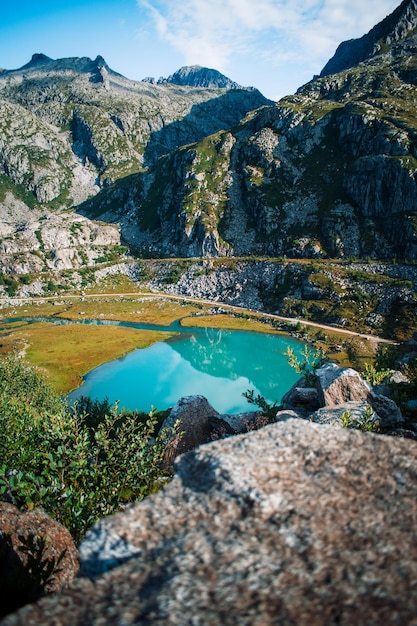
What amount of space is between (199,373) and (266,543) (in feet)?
283

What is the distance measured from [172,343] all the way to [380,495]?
4349 inches

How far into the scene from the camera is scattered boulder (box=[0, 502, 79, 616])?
834cm

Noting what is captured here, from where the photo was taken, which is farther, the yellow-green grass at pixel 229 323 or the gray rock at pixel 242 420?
the yellow-green grass at pixel 229 323

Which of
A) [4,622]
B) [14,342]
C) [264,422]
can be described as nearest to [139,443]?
[4,622]

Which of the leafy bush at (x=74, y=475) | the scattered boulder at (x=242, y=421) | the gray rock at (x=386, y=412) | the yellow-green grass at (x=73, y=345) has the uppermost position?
the leafy bush at (x=74, y=475)

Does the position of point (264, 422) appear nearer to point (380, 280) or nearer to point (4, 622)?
point (4, 622)

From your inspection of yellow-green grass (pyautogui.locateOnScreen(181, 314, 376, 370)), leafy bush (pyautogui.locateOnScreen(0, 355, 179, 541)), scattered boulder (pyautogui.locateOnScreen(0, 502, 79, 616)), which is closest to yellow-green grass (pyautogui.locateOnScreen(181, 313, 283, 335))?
yellow-green grass (pyautogui.locateOnScreen(181, 314, 376, 370))

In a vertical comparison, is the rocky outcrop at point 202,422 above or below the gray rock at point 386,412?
below

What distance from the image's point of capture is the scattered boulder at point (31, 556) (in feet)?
27.3

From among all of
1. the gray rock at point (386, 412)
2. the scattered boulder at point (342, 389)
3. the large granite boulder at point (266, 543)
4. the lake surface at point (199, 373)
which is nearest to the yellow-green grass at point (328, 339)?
the lake surface at point (199, 373)

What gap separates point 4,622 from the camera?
5.62 meters

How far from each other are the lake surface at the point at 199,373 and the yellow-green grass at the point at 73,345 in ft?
14.1

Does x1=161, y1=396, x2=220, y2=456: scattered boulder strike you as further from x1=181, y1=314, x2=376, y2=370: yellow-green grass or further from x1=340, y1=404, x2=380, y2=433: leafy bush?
x1=181, y1=314, x2=376, y2=370: yellow-green grass

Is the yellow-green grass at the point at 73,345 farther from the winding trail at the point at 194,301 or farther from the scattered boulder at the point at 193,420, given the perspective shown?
the scattered boulder at the point at 193,420
